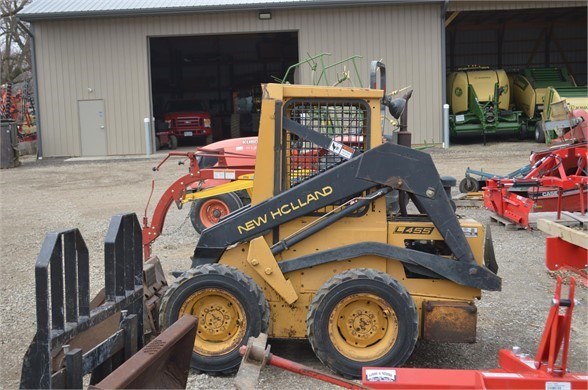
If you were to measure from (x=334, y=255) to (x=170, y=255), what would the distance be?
471cm

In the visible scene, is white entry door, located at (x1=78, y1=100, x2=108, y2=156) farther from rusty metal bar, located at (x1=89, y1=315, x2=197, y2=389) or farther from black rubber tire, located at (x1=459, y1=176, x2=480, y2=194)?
rusty metal bar, located at (x1=89, y1=315, x2=197, y2=389)

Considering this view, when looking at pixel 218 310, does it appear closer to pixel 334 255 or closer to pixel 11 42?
pixel 334 255

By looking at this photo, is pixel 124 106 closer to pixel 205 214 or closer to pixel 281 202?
pixel 205 214

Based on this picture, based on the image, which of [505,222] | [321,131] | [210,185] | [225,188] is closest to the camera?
[321,131]

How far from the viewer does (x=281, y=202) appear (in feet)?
16.6

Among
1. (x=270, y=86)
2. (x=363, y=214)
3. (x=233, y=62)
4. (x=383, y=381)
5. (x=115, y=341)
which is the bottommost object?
(x=383, y=381)

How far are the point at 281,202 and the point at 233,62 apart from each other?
30282 mm

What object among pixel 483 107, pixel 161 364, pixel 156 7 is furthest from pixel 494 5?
pixel 161 364

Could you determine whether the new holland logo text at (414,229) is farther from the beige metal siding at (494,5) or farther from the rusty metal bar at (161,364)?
the beige metal siding at (494,5)

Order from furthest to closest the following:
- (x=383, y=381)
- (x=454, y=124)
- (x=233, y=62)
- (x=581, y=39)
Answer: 1. (x=233, y=62)
2. (x=581, y=39)
3. (x=454, y=124)
4. (x=383, y=381)

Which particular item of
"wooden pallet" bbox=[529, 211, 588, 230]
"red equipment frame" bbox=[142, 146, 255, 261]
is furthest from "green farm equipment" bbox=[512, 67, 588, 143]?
"red equipment frame" bbox=[142, 146, 255, 261]

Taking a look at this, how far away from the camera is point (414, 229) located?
5105mm

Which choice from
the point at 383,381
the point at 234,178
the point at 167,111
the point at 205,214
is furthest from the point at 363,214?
the point at 167,111

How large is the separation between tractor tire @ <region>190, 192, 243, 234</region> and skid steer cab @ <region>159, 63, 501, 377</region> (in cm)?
524
